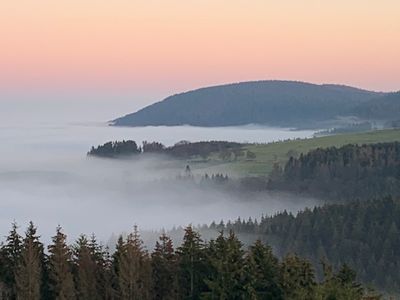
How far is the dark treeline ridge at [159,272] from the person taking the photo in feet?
134

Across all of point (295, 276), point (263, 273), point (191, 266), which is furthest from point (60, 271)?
point (295, 276)

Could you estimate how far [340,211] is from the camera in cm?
13938

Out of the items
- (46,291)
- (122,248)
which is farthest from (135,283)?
(46,291)

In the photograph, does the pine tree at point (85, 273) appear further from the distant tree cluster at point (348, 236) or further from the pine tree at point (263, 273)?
the distant tree cluster at point (348, 236)

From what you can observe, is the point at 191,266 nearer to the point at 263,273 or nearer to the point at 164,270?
the point at 164,270

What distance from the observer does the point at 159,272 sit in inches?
1838

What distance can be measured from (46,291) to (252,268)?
14134 millimetres

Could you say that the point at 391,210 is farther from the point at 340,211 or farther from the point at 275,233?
the point at 275,233

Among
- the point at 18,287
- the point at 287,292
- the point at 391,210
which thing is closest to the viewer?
the point at 287,292

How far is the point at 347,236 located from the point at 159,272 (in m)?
89.9

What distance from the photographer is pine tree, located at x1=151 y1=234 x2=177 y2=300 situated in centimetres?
4591

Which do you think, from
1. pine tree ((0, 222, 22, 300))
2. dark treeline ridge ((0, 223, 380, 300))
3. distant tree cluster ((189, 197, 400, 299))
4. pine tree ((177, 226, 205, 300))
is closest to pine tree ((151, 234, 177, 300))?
dark treeline ridge ((0, 223, 380, 300))

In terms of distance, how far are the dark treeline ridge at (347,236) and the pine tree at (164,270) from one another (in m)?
72.5

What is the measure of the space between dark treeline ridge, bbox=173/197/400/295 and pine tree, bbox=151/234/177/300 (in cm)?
7247
